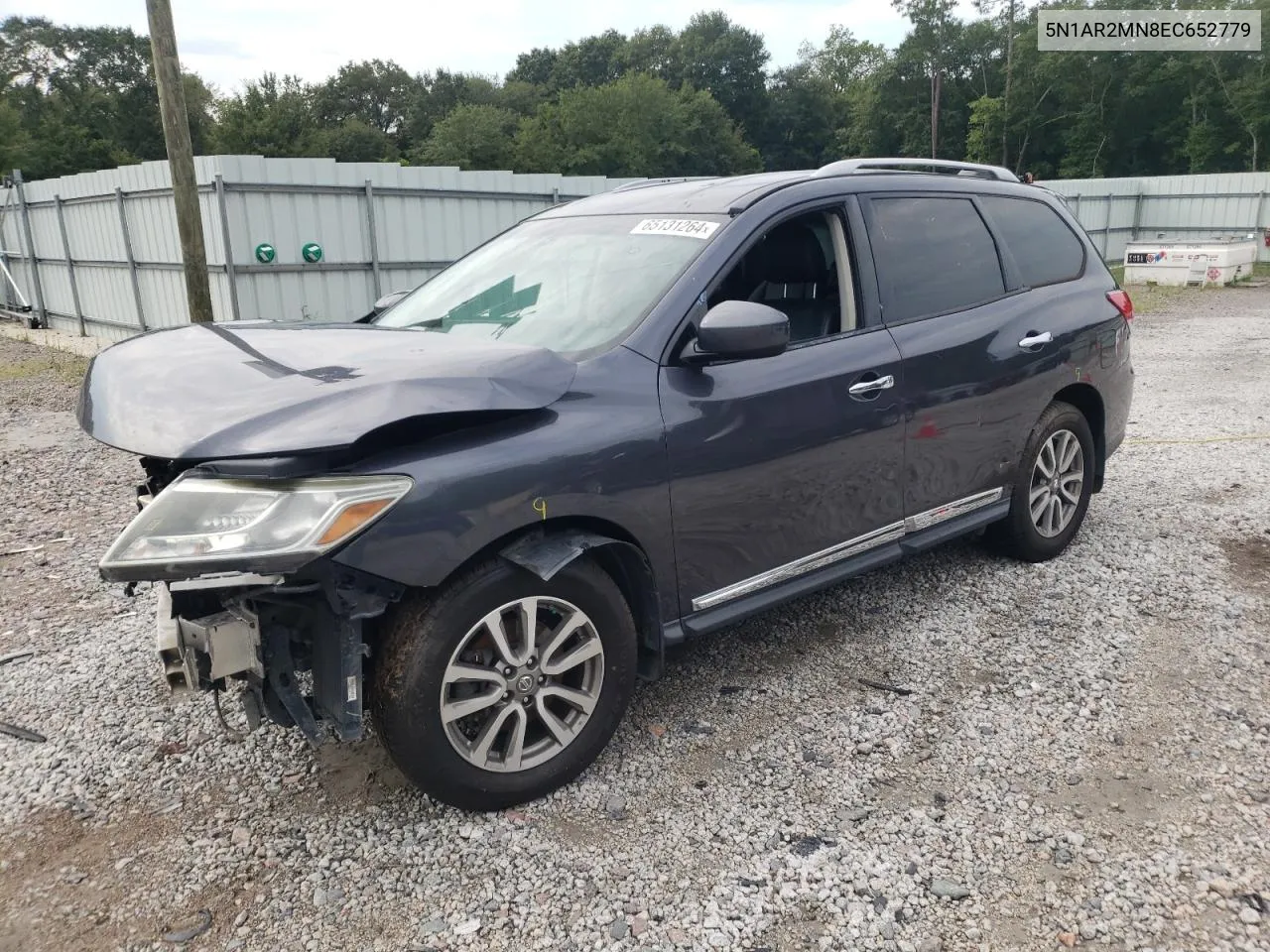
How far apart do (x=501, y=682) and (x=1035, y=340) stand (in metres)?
3.02

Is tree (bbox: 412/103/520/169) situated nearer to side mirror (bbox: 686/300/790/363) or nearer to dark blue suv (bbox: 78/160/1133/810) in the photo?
dark blue suv (bbox: 78/160/1133/810)

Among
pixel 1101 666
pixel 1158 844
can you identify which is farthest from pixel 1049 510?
pixel 1158 844

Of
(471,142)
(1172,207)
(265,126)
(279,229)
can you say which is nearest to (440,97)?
(471,142)

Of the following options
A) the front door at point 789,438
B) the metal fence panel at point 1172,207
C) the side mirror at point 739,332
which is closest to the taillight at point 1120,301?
the front door at point 789,438

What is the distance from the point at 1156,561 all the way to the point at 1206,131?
56.0 metres

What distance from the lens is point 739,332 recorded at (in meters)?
2.87

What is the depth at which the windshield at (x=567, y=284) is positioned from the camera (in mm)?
3146

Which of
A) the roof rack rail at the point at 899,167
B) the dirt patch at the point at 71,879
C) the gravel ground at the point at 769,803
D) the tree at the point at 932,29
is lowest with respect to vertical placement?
the gravel ground at the point at 769,803

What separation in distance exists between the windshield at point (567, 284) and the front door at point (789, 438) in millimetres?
249

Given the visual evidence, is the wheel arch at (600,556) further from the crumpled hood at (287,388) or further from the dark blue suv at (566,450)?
the crumpled hood at (287,388)

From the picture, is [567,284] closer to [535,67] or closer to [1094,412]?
[1094,412]

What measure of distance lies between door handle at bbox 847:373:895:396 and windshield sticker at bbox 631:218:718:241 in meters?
0.78

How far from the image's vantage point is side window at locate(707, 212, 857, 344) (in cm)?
357

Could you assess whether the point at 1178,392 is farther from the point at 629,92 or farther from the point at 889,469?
the point at 629,92
